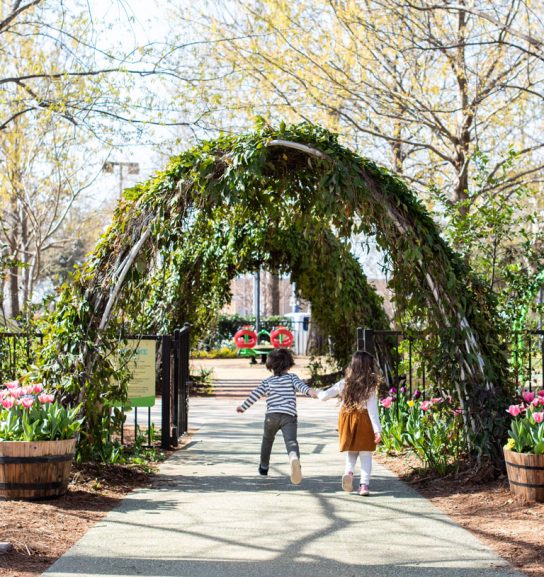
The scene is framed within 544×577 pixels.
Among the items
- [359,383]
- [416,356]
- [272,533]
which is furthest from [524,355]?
[272,533]

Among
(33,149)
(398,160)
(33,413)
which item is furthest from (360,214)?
(33,149)

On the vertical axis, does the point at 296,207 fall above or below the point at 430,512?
above

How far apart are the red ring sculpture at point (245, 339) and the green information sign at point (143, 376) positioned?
1802cm

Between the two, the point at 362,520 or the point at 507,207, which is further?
the point at 507,207

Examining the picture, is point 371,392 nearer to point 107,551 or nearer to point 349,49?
point 107,551

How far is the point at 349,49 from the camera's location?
1464 cm

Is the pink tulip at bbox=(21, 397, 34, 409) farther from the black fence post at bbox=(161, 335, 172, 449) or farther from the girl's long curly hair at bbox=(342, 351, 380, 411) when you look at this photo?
the black fence post at bbox=(161, 335, 172, 449)

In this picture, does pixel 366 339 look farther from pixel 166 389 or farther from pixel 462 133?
pixel 462 133

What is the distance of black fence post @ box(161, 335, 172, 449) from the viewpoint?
10.2 m

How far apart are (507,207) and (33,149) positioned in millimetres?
15424

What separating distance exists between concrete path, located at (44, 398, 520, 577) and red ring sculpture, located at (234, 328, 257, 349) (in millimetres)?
19008

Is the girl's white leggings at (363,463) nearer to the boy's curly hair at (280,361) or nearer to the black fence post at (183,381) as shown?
the boy's curly hair at (280,361)

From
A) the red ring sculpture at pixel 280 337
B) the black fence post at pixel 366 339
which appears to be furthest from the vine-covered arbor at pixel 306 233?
the red ring sculpture at pixel 280 337

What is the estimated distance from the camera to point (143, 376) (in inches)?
395
